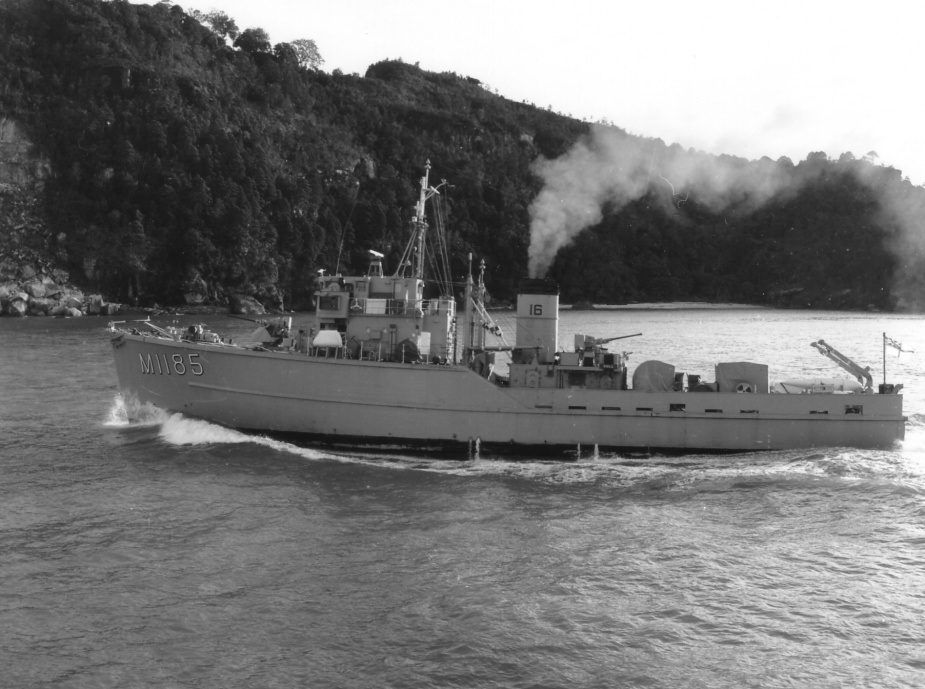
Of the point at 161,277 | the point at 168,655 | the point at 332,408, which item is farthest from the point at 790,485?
the point at 161,277

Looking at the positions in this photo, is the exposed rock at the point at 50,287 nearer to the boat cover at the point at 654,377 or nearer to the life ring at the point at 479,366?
the life ring at the point at 479,366

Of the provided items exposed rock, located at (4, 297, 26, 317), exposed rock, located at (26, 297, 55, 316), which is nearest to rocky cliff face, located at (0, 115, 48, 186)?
exposed rock, located at (26, 297, 55, 316)

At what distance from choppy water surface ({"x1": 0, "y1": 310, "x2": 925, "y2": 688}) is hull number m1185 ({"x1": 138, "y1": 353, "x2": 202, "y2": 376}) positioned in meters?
1.49

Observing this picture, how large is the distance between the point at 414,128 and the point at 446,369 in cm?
10709

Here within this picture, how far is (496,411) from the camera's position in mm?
22609

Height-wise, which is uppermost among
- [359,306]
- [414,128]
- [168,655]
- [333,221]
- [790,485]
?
[414,128]

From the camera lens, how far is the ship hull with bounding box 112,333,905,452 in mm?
22562

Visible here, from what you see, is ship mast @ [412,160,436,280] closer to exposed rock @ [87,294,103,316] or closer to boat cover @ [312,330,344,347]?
boat cover @ [312,330,344,347]

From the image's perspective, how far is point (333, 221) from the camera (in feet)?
339

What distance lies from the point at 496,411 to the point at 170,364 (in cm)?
921

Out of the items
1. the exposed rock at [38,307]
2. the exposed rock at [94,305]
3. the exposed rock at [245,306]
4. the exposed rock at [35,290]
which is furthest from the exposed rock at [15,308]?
the exposed rock at [245,306]

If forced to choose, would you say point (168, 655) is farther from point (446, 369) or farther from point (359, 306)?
point (359, 306)

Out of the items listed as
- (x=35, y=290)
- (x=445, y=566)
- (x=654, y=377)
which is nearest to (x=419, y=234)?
(x=654, y=377)

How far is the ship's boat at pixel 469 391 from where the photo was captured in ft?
74.2
